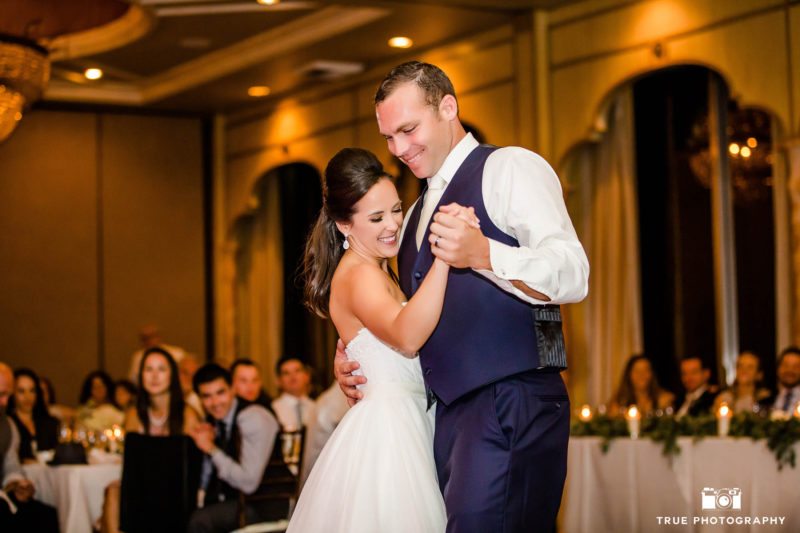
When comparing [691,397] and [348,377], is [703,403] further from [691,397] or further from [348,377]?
[348,377]

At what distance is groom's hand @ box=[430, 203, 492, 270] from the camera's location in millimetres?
2156

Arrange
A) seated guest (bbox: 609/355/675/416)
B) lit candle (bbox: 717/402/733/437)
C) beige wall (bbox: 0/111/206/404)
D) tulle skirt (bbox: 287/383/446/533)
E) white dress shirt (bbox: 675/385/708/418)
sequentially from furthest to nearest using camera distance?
beige wall (bbox: 0/111/206/404)
seated guest (bbox: 609/355/675/416)
white dress shirt (bbox: 675/385/708/418)
lit candle (bbox: 717/402/733/437)
tulle skirt (bbox: 287/383/446/533)

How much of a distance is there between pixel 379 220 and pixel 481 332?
0.53 meters

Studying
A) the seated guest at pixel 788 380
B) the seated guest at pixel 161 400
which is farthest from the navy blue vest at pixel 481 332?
the seated guest at pixel 788 380

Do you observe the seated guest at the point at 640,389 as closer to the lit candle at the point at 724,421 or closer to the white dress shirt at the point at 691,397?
the white dress shirt at the point at 691,397

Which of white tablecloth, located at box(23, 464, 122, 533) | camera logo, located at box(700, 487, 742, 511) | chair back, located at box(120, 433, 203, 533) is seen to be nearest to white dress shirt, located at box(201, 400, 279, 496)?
chair back, located at box(120, 433, 203, 533)

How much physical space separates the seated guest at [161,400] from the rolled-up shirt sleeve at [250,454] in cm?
61

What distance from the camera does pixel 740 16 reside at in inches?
280

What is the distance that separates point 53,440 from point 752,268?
4.63 metres

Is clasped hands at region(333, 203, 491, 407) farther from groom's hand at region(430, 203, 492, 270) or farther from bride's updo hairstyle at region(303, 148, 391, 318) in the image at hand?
bride's updo hairstyle at region(303, 148, 391, 318)

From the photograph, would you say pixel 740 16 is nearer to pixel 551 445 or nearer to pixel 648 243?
pixel 648 243

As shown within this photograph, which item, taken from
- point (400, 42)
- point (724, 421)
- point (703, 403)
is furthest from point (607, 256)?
point (724, 421)

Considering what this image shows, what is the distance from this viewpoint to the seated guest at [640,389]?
291 inches

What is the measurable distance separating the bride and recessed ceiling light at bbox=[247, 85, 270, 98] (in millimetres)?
7662
